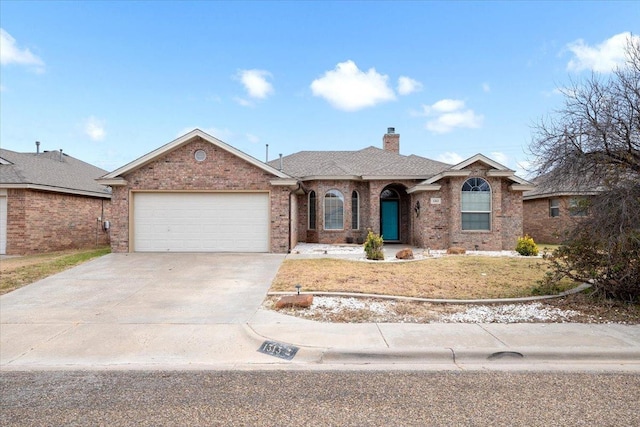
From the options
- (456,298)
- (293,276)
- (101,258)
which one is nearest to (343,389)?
(456,298)

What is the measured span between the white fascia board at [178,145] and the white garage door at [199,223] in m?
1.07

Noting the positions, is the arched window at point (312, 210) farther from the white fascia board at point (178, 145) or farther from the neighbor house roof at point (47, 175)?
the neighbor house roof at point (47, 175)

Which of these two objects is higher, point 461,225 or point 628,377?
point 461,225

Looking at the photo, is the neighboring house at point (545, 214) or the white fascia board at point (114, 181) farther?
the neighboring house at point (545, 214)

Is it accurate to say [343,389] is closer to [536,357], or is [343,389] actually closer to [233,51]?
[536,357]

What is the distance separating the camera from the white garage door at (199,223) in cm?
1426

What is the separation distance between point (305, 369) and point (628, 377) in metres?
3.71

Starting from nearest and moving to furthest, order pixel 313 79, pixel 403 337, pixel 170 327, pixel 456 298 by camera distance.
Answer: pixel 403 337 → pixel 170 327 → pixel 456 298 → pixel 313 79

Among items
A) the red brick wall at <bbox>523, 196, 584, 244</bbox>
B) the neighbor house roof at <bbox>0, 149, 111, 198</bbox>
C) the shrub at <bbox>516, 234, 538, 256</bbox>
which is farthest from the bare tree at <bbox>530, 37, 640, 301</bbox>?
the neighbor house roof at <bbox>0, 149, 111, 198</bbox>

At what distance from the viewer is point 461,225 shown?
52.6 ft

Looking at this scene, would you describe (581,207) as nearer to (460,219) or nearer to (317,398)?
(317,398)

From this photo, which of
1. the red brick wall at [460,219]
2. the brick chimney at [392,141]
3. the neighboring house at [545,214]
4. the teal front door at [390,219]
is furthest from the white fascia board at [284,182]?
the neighboring house at [545,214]

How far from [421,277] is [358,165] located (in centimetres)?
1065

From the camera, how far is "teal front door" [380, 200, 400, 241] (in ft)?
64.8
